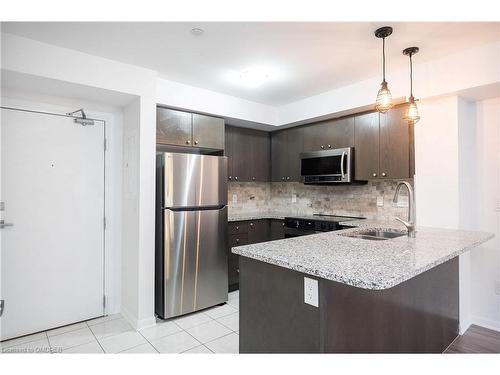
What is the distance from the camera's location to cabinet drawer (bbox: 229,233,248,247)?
3.71m

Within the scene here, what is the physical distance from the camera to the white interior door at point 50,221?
8.63 feet

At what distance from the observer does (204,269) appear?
3.19 m

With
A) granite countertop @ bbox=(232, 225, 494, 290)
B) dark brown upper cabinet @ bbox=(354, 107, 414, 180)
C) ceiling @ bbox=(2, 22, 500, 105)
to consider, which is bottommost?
granite countertop @ bbox=(232, 225, 494, 290)

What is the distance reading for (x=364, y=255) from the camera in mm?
1640

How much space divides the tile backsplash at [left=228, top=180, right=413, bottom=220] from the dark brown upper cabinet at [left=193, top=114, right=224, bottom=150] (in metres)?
0.91

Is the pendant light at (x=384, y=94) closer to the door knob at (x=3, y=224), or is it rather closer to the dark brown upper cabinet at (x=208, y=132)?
the dark brown upper cabinet at (x=208, y=132)

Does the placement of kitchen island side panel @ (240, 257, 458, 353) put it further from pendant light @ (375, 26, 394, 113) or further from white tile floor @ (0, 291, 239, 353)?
pendant light @ (375, 26, 394, 113)

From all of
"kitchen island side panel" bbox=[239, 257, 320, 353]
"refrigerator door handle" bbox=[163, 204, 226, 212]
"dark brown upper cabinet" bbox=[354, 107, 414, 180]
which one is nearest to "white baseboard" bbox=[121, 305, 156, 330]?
"refrigerator door handle" bbox=[163, 204, 226, 212]

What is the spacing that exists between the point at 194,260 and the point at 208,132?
4.73 ft

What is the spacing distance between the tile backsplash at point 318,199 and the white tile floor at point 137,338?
1766 mm

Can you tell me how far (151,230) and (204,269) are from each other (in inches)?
27.8

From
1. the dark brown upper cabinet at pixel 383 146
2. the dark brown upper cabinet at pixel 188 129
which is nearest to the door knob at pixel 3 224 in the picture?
the dark brown upper cabinet at pixel 188 129
